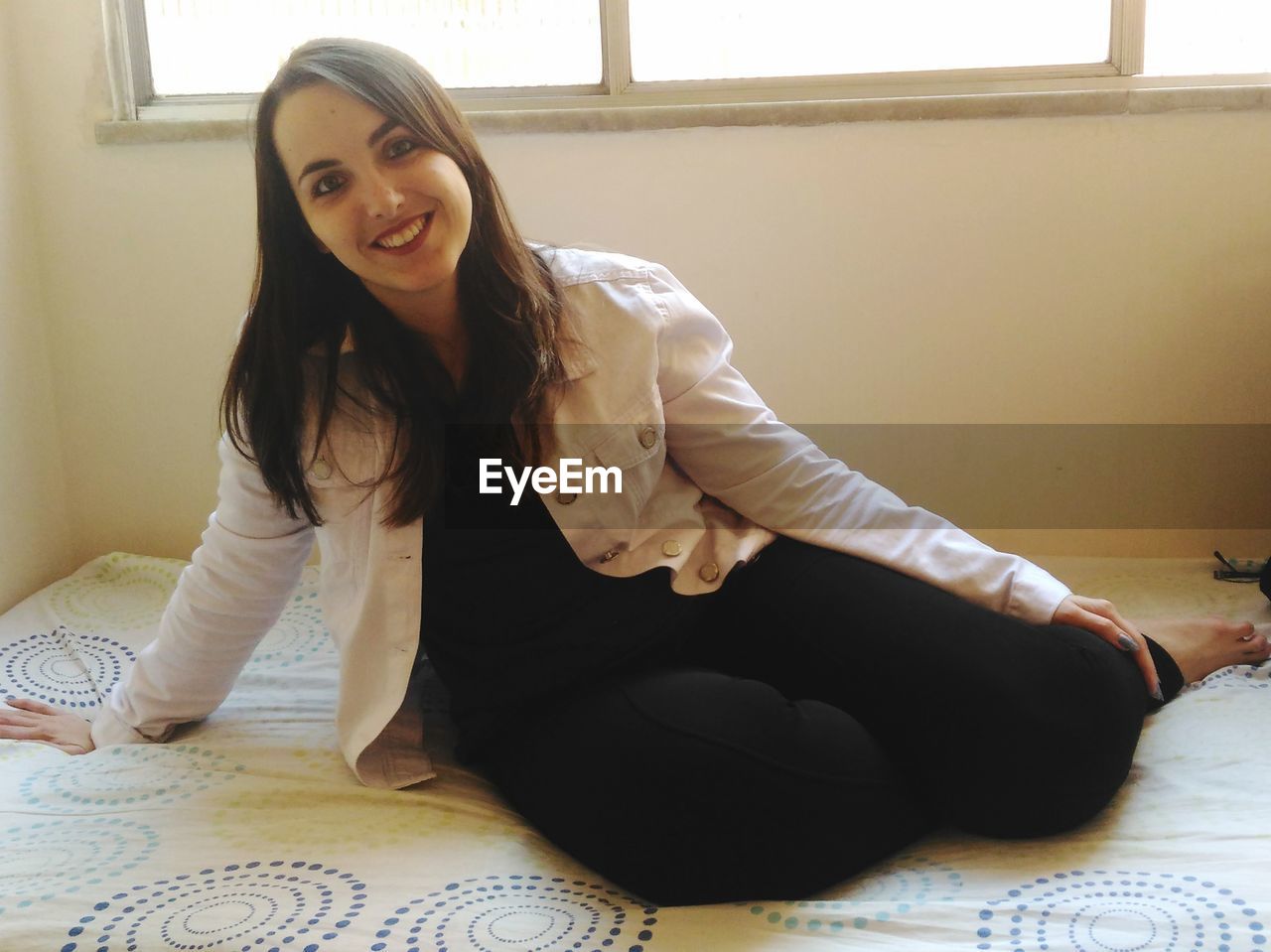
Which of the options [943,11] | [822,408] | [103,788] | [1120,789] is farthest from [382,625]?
[943,11]

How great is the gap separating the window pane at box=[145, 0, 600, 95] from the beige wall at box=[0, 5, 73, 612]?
23cm

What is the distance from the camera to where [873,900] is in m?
0.98

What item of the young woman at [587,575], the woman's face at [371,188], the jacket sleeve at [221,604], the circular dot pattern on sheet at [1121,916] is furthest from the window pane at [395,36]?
the circular dot pattern on sheet at [1121,916]

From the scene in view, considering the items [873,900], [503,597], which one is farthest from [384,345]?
[873,900]

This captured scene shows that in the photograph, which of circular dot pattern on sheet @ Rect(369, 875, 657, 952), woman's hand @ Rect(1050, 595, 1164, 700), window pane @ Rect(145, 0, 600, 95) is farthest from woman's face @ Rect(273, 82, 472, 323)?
window pane @ Rect(145, 0, 600, 95)

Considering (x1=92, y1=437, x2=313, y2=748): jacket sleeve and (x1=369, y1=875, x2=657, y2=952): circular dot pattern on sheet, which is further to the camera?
(x1=92, y1=437, x2=313, y2=748): jacket sleeve

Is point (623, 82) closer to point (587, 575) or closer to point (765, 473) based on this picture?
point (765, 473)

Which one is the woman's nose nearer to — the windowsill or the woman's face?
the woman's face

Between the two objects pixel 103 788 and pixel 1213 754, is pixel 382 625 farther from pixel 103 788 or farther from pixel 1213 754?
pixel 1213 754

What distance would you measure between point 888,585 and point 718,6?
3.36 feet

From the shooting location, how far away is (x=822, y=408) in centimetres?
183

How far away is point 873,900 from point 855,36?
1282mm

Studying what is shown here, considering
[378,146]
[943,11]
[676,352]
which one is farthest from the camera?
[943,11]

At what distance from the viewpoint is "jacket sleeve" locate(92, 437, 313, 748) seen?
119 centimetres
